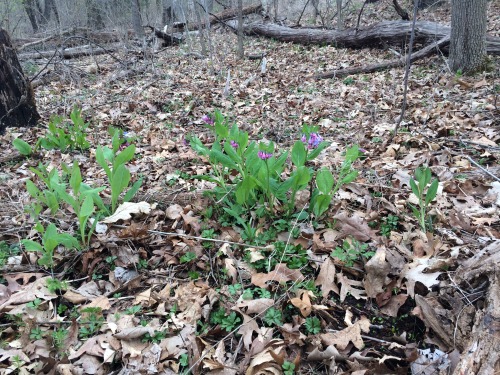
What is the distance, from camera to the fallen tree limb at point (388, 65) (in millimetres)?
6480

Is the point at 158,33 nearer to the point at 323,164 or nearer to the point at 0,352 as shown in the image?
the point at 323,164

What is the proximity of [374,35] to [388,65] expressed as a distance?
191 cm

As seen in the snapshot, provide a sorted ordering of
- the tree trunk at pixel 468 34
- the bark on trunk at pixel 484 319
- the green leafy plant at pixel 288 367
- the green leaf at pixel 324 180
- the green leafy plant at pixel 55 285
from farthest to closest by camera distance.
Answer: the tree trunk at pixel 468 34, the green leaf at pixel 324 180, the green leafy plant at pixel 55 285, the green leafy plant at pixel 288 367, the bark on trunk at pixel 484 319

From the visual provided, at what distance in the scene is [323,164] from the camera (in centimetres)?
338

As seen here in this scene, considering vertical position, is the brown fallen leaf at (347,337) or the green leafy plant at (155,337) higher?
the green leafy plant at (155,337)

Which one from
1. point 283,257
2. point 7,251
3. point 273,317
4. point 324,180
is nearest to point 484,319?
point 273,317

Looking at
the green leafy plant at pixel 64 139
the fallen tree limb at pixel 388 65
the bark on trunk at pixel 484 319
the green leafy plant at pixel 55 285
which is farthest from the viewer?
the fallen tree limb at pixel 388 65

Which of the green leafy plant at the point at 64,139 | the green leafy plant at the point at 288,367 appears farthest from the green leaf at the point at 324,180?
the green leafy plant at the point at 64,139

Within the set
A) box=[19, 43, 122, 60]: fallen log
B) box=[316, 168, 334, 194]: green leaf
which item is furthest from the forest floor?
box=[19, 43, 122, 60]: fallen log

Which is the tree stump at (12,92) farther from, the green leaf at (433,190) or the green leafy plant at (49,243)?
the green leaf at (433,190)

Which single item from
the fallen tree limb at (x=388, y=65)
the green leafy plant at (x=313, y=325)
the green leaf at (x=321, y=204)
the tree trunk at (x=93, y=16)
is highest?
the tree trunk at (x=93, y=16)

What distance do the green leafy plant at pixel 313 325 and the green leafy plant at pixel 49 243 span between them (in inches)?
56.1

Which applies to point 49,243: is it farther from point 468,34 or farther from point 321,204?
point 468,34

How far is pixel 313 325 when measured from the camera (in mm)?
1758
